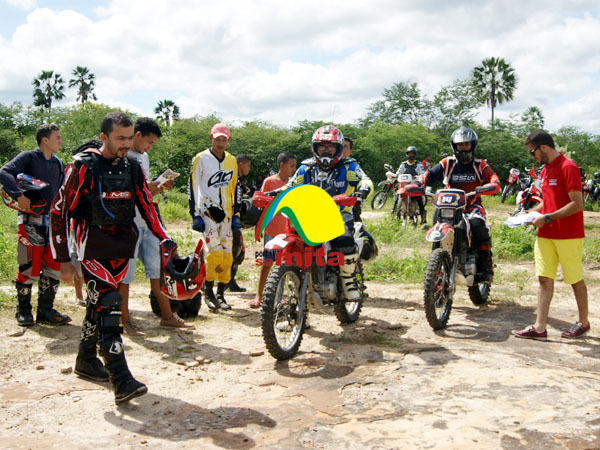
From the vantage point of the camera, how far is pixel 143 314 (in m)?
6.46

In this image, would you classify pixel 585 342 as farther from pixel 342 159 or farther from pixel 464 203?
pixel 342 159

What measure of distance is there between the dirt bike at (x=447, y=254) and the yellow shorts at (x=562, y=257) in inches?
36.7

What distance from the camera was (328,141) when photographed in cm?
576

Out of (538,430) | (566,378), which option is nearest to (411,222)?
(566,378)

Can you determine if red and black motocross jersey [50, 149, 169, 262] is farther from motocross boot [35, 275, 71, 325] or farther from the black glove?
the black glove

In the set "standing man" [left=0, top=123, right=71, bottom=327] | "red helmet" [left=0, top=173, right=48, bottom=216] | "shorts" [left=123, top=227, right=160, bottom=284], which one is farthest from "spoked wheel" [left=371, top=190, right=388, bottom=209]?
"red helmet" [left=0, top=173, right=48, bottom=216]

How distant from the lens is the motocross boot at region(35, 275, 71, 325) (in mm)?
5852

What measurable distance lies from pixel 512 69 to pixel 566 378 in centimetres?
5160

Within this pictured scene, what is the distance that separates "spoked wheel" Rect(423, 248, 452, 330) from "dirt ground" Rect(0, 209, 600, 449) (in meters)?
0.19

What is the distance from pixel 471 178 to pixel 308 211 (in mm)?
2760

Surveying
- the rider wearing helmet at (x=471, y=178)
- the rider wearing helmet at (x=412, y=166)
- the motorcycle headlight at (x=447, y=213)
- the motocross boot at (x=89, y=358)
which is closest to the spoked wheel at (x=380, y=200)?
the rider wearing helmet at (x=412, y=166)

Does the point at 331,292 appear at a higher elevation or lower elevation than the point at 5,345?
higher

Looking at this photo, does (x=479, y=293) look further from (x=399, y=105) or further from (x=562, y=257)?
(x=399, y=105)

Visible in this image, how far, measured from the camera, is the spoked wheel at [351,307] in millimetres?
5820
